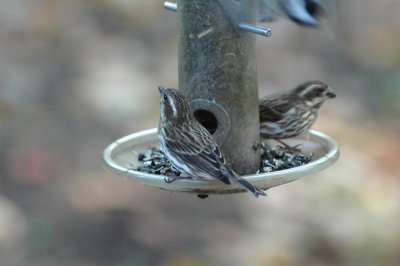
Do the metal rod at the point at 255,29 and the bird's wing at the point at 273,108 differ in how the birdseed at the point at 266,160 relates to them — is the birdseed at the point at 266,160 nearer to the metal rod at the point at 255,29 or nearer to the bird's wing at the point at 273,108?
the bird's wing at the point at 273,108

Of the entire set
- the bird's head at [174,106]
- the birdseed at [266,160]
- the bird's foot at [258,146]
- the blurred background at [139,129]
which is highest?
the bird's head at [174,106]

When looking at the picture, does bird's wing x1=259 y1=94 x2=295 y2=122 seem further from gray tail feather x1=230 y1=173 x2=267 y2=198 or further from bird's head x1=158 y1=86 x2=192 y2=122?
gray tail feather x1=230 y1=173 x2=267 y2=198

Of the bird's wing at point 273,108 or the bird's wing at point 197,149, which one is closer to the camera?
the bird's wing at point 197,149

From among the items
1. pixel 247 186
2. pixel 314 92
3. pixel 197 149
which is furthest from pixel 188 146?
pixel 314 92

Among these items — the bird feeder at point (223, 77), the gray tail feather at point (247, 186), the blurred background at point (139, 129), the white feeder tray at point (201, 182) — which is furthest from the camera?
the blurred background at point (139, 129)

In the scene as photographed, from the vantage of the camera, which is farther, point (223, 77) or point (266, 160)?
point (266, 160)

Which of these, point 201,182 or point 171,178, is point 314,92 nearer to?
point 201,182

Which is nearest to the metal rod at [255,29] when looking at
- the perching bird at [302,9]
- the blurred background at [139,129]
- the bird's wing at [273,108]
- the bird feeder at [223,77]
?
the bird feeder at [223,77]
